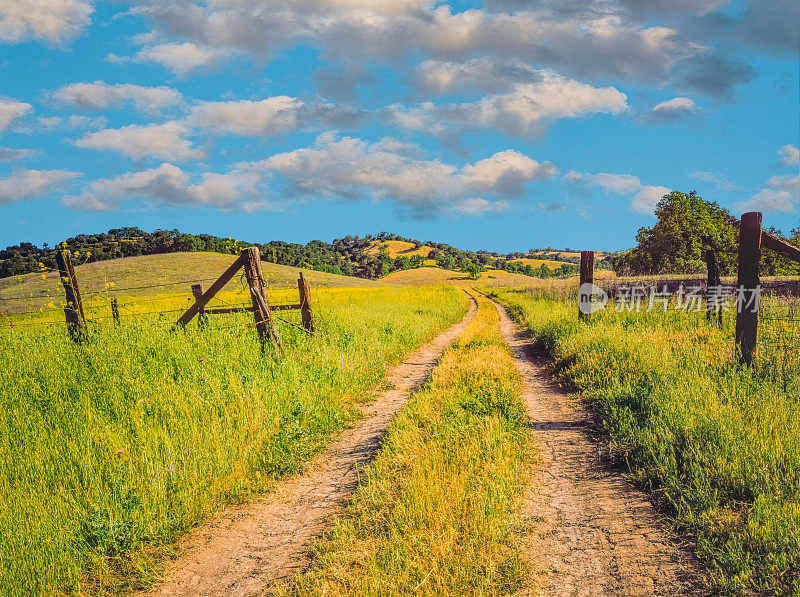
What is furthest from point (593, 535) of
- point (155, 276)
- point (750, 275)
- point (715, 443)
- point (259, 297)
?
point (155, 276)

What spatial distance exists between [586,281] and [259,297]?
12248 mm

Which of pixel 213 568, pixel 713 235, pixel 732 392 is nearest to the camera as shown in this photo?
pixel 213 568

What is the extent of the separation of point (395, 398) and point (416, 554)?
518 centimetres

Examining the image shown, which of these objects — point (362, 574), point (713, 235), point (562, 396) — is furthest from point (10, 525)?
point (713, 235)

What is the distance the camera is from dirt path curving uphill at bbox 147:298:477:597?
3.53 meters

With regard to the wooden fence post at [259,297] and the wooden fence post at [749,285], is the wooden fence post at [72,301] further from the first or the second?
the wooden fence post at [749,285]

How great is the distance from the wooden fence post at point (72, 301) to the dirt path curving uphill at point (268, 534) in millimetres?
6134

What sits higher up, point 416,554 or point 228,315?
point 228,315

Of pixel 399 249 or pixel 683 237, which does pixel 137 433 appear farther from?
pixel 399 249

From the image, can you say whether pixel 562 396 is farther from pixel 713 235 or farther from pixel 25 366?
pixel 713 235

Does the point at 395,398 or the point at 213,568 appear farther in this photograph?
the point at 395,398

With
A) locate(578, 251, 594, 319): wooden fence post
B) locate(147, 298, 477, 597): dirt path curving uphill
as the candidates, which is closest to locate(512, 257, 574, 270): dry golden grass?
locate(578, 251, 594, 319): wooden fence post

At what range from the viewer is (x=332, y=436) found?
6.65 meters

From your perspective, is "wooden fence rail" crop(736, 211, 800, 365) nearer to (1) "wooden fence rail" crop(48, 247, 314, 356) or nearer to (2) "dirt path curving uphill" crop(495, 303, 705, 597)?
(2) "dirt path curving uphill" crop(495, 303, 705, 597)
